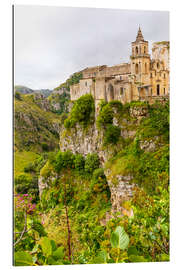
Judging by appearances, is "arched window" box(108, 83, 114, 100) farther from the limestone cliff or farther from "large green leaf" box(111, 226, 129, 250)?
"large green leaf" box(111, 226, 129, 250)

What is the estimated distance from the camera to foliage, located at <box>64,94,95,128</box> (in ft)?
18.2

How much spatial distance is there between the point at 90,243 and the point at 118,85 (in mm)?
3207

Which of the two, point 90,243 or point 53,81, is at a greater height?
point 53,81

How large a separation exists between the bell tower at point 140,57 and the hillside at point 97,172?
663 millimetres

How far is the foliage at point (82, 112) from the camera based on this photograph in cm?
556

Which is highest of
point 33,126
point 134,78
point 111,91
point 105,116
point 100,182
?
point 134,78

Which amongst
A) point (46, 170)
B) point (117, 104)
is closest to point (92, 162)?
point (117, 104)

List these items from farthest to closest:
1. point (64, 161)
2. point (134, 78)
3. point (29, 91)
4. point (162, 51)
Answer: point (64, 161) → point (134, 78) → point (162, 51) → point (29, 91)

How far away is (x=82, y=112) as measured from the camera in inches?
235

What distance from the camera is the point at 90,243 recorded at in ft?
11.8

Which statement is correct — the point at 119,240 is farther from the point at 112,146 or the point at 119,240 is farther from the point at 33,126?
the point at 112,146

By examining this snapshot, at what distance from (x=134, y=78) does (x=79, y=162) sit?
2.14 m
